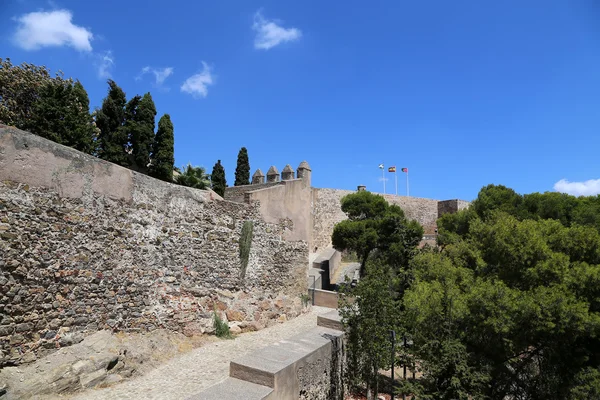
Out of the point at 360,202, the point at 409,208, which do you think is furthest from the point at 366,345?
the point at 409,208

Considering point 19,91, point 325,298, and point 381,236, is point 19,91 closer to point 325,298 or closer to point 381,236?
point 325,298

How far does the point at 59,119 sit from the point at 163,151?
18.5 ft

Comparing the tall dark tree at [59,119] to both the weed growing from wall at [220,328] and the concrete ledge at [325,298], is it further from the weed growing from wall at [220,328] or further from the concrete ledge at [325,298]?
the concrete ledge at [325,298]

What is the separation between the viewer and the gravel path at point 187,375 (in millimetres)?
4996

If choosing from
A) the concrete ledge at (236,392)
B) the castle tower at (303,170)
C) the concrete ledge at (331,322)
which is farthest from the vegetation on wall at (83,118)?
the concrete ledge at (236,392)

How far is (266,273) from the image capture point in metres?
9.55

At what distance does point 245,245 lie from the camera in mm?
8922

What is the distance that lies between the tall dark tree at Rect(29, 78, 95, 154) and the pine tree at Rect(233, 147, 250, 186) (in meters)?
10.2

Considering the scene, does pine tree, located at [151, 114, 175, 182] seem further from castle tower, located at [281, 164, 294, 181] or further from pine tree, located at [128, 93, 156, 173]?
castle tower, located at [281, 164, 294, 181]

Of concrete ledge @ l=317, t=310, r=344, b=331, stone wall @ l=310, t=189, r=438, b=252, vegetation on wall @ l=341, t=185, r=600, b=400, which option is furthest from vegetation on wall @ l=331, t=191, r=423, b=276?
concrete ledge @ l=317, t=310, r=344, b=331

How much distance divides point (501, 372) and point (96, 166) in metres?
8.58

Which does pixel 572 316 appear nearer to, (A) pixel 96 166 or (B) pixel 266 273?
(B) pixel 266 273

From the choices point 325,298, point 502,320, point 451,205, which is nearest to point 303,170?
point 325,298

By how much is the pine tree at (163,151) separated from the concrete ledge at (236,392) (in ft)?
57.1
